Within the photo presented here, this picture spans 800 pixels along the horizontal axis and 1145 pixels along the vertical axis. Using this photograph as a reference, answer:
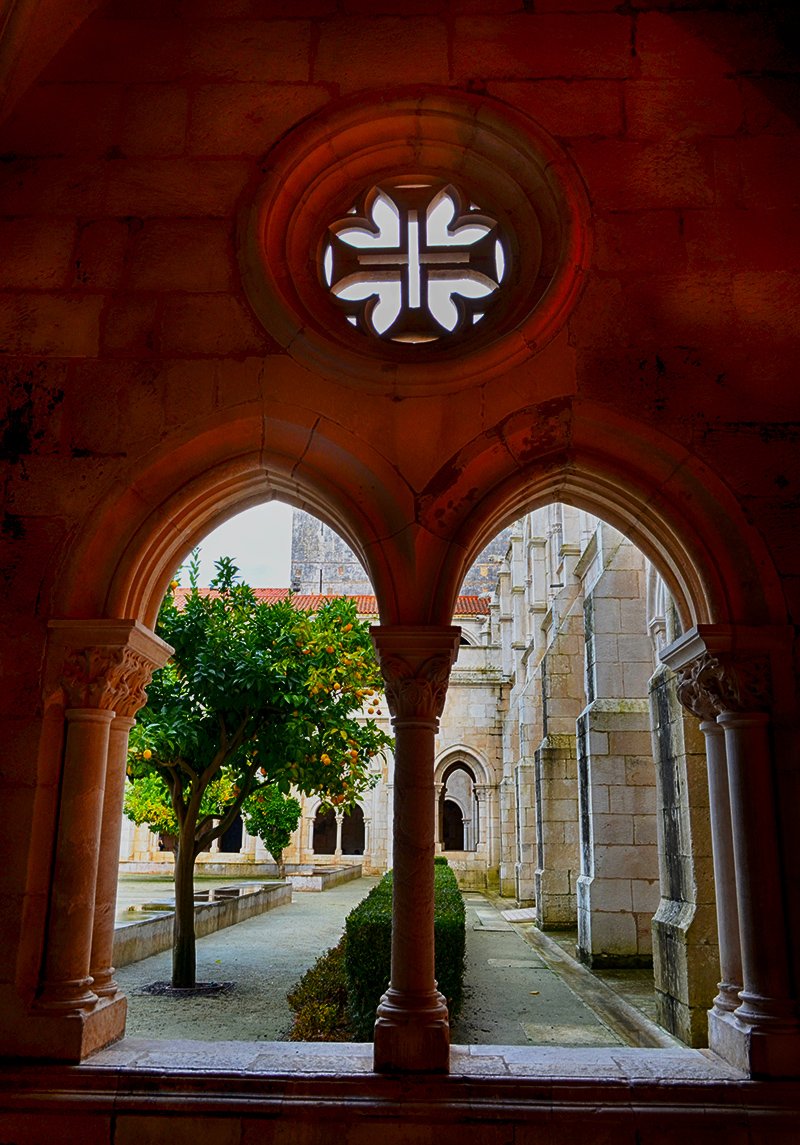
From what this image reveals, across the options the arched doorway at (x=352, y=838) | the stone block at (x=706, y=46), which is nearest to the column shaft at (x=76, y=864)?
the stone block at (x=706, y=46)

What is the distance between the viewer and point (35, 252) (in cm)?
383

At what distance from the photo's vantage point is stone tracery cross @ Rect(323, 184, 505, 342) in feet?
12.9

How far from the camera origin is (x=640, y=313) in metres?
3.68

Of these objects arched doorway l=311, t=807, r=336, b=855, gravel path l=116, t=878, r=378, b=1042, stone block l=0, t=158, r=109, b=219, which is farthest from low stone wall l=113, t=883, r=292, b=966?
arched doorway l=311, t=807, r=336, b=855

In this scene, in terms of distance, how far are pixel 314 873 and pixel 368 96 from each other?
14.9 metres

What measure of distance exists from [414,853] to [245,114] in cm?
326

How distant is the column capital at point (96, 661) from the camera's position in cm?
331

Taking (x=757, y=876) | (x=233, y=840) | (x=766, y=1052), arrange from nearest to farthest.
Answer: (x=766, y=1052) → (x=757, y=876) → (x=233, y=840)

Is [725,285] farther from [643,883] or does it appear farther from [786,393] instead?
[643,883]

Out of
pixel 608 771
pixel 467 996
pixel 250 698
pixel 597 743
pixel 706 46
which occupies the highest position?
pixel 706 46

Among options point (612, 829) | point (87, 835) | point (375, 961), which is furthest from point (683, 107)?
point (612, 829)

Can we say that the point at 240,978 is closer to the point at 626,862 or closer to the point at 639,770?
the point at 626,862

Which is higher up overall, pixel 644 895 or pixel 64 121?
pixel 64 121

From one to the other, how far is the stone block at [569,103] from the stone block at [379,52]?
204mm
